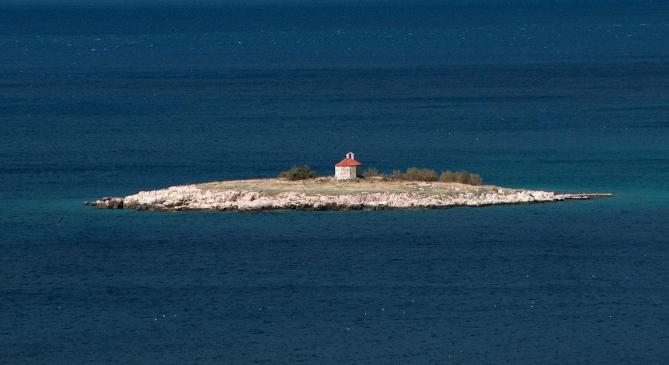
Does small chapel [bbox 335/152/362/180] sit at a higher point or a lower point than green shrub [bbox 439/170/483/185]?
higher

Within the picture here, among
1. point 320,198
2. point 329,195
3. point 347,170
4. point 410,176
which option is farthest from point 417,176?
point 320,198

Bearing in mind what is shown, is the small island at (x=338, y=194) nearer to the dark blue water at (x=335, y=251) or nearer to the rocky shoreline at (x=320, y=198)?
the rocky shoreline at (x=320, y=198)

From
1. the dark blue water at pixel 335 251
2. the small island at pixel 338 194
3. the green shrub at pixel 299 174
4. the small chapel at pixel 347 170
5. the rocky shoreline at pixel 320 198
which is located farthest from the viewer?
the green shrub at pixel 299 174

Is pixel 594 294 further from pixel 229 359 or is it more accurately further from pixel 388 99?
pixel 388 99

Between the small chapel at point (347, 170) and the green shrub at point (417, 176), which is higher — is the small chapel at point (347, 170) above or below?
above

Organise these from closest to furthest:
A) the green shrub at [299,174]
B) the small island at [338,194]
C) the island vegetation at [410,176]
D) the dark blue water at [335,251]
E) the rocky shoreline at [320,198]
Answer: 1. the dark blue water at [335,251]
2. the rocky shoreline at [320,198]
3. the small island at [338,194]
4. the green shrub at [299,174]
5. the island vegetation at [410,176]

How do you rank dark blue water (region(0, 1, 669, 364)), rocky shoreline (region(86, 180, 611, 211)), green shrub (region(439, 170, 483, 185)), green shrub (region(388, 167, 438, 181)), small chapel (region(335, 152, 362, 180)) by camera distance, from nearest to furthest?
dark blue water (region(0, 1, 669, 364))
rocky shoreline (region(86, 180, 611, 211))
small chapel (region(335, 152, 362, 180))
green shrub (region(388, 167, 438, 181))
green shrub (region(439, 170, 483, 185))

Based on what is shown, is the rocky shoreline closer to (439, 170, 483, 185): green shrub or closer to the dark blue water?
Answer: the dark blue water

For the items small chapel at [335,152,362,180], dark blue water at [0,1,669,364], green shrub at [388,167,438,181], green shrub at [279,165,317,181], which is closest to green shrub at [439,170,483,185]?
green shrub at [388,167,438,181]

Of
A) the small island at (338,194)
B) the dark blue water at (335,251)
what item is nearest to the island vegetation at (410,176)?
the small island at (338,194)
